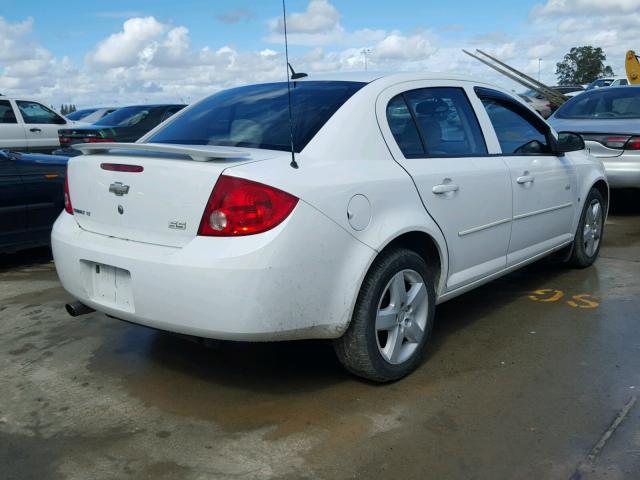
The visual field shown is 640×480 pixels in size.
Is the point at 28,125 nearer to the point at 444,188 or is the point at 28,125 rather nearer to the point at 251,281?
the point at 444,188

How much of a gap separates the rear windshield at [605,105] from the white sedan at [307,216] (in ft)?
15.7

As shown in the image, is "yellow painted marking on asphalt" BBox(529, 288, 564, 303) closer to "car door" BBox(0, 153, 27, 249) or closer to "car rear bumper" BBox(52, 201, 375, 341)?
"car rear bumper" BBox(52, 201, 375, 341)

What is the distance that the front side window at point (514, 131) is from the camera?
439 cm

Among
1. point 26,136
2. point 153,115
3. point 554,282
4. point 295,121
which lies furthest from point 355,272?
point 26,136

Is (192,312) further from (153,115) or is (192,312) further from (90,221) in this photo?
(153,115)

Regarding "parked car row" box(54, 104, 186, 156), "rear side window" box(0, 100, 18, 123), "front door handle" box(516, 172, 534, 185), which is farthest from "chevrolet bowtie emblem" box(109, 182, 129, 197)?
"rear side window" box(0, 100, 18, 123)

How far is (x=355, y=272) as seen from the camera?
3084 millimetres

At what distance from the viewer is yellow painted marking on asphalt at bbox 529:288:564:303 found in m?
4.93

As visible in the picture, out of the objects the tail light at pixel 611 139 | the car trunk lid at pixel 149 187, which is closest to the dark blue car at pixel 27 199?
the car trunk lid at pixel 149 187

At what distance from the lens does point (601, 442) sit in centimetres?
285

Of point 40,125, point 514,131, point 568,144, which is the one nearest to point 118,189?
point 514,131

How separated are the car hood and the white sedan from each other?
3991mm

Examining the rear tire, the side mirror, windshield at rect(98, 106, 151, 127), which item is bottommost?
the rear tire

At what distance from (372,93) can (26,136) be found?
11072 millimetres
